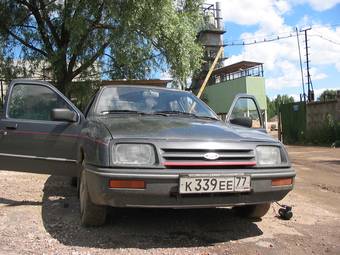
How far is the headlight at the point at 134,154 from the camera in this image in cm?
434

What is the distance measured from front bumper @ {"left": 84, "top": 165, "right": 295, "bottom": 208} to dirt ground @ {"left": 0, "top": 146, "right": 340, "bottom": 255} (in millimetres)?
436

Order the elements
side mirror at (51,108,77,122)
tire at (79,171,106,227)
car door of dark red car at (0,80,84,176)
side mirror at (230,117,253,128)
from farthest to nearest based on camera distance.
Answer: car door of dark red car at (0,80,84,176)
side mirror at (230,117,253,128)
side mirror at (51,108,77,122)
tire at (79,171,106,227)

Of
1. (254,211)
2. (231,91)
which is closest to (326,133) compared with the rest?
(231,91)

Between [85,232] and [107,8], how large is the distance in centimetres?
936

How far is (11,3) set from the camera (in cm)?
1451

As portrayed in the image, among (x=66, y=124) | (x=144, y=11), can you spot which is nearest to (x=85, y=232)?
(x=66, y=124)

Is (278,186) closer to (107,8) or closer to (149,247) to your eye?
(149,247)

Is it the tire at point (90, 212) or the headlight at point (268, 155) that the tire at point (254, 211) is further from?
the tire at point (90, 212)

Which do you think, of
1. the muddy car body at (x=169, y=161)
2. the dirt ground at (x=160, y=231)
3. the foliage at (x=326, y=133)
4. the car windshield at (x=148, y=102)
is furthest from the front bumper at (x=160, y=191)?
the foliage at (x=326, y=133)

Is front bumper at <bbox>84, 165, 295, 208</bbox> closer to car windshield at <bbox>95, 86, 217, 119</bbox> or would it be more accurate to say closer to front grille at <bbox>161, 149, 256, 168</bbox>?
front grille at <bbox>161, 149, 256, 168</bbox>

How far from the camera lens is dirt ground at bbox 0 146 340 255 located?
4544 millimetres

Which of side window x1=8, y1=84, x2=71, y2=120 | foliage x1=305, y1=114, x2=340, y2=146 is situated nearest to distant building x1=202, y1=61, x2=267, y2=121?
foliage x1=305, y1=114, x2=340, y2=146

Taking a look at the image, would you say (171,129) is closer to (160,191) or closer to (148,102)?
(160,191)

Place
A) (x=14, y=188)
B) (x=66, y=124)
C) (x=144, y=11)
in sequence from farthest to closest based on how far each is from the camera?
1. (x=144, y=11)
2. (x=14, y=188)
3. (x=66, y=124)
